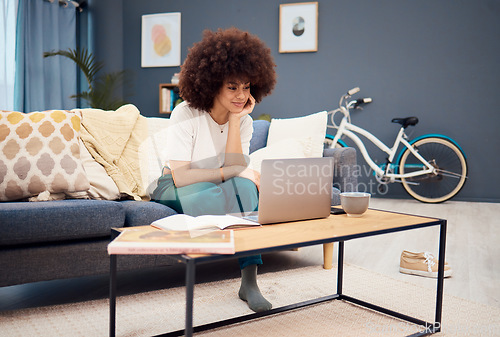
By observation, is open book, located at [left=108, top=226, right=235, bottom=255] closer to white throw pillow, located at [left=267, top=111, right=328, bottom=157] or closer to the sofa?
the sofa

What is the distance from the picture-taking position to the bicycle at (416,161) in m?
4.24

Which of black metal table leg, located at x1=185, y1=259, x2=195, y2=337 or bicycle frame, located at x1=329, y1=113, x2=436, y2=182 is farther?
bicycle frame, located at x1=329, y1=113, x2=436, y2=182

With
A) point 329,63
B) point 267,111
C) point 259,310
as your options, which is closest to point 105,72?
point 267,111

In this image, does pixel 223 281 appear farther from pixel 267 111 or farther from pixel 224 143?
pixel 267 111

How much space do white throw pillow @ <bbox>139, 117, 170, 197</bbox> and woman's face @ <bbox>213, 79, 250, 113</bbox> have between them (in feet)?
1.63

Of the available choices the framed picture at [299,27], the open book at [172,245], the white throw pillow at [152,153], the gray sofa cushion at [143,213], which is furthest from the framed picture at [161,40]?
the open book at [172,245]

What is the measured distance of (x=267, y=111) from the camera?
193 inches

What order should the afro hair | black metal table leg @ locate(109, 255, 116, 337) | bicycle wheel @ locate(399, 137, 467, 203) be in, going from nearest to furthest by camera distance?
black metal table leg @ locate(109, 255, 116, 337) < the afro hair < bicycle wheel @ locate(399, 137, 467, 203)

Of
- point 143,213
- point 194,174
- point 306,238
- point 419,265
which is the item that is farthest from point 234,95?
point 419,265

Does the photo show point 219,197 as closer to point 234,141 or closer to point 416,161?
point 234,141

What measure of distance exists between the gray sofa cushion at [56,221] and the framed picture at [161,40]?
3.68 metres

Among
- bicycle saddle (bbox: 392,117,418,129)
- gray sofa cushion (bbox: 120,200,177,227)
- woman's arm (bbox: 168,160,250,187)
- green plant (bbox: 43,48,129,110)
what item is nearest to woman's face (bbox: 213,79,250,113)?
woman's arm (bbox: 168,160,250,187)

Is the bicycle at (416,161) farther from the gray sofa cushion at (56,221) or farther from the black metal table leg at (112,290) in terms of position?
the black metal table leg at (112,290)

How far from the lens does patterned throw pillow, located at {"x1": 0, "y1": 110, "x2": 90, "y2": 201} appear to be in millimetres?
1738
